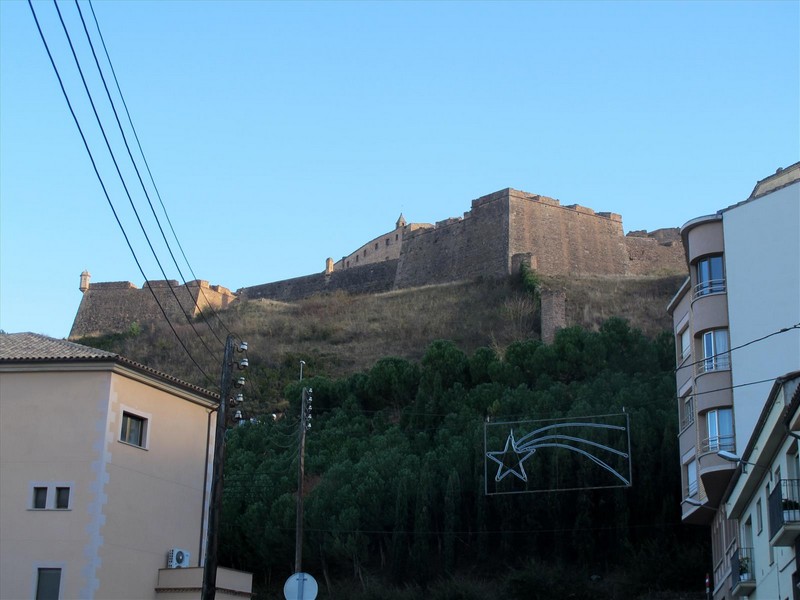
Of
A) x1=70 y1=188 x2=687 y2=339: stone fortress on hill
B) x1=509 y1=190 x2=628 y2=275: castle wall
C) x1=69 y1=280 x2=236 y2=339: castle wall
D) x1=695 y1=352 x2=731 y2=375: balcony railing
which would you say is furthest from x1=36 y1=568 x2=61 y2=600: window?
x1=69 y1=280 x2=236 y2=339: castle wall

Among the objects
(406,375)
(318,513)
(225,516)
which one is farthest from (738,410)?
(406,375)

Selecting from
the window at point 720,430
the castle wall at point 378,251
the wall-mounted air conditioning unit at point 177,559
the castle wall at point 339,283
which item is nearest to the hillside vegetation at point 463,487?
the window at point 720,430

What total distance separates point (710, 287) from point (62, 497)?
16040 mm

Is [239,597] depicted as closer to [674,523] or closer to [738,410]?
[738,410]

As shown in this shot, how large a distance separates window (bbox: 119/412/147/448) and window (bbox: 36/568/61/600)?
9.95 ft

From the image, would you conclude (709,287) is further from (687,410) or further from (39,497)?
(39,497)

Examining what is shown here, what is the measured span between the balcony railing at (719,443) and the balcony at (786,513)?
8.57 meters

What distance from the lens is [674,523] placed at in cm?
3331

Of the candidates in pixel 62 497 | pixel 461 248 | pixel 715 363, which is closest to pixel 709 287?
pixel 715 363

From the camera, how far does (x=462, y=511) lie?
36219mm

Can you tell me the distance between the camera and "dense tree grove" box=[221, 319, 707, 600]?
Answer: 107 feet

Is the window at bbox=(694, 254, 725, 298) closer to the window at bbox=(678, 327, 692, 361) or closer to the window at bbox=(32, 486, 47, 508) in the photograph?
the window at bbox=(678, 327, 692, 361)

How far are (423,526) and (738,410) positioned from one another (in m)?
12.1

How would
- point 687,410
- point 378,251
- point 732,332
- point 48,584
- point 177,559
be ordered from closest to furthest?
point 48,584 → point 177,559 → point 732,332 → point 687,410 → point 378,251
